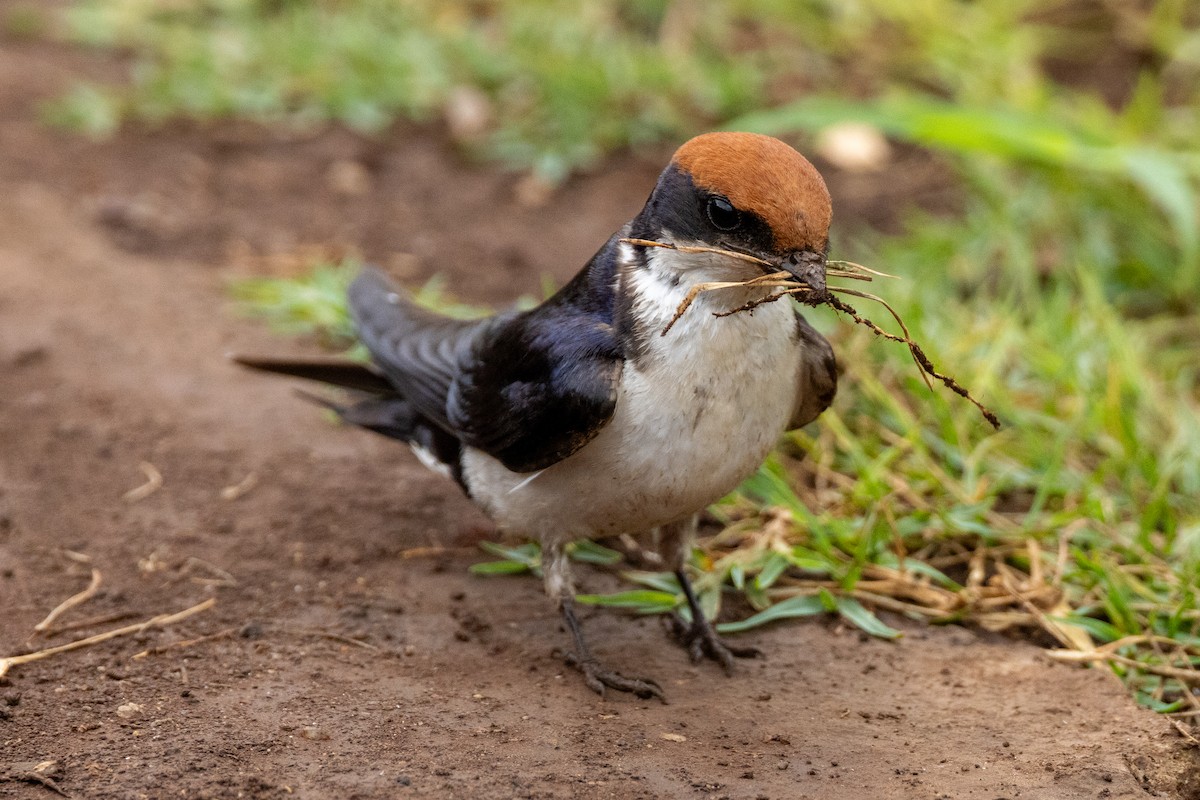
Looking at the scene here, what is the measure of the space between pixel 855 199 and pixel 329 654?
3.99 metres

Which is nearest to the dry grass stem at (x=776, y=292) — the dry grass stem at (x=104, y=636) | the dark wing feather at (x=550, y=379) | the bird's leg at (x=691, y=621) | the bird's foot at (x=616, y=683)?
the dark wing feather at (x=550, y=379)

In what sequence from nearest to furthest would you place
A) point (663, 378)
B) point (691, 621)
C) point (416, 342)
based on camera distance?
point (663, 378) < point (691, 621) < point (416, 342)

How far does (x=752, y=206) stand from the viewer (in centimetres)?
274

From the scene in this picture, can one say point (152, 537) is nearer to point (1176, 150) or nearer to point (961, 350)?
point (961, 350)

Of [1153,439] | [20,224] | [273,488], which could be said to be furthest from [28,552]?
[1153,439]

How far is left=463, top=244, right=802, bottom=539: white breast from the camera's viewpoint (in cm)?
297

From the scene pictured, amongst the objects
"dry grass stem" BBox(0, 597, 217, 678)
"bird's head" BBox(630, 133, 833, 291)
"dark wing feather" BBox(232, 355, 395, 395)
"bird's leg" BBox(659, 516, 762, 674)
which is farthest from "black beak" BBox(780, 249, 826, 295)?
"dry grass stem" BBox(0, 597, 217, 678)

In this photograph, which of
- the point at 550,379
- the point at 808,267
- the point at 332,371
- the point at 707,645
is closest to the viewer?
the point at 808,267

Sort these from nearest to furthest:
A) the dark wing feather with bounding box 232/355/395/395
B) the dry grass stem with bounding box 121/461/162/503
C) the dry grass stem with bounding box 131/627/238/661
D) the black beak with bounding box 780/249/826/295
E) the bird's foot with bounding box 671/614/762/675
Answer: the black beak with bounding box 780/249/826/295 < the dry grass stem with bounding box 131/627/238/661 < the bird's foot with bounding box 671/614/762/675 < the dark wing feather with bounding box 232/355/395/395 < the dry grass stem with bounding box 121/461/162/503

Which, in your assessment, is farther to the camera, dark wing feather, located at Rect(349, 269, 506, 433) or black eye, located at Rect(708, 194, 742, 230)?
dark wing feather, located at Rect(349, 269, 506, 433)

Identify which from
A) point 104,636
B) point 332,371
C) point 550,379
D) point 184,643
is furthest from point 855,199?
point 104,636

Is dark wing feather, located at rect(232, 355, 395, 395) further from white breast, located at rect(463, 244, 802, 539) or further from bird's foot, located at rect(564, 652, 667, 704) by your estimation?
bird's foot, located at rect(564, 652, 667, 704)

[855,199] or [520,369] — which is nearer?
[520,369]

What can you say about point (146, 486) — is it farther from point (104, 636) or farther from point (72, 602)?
point (104, 636)
